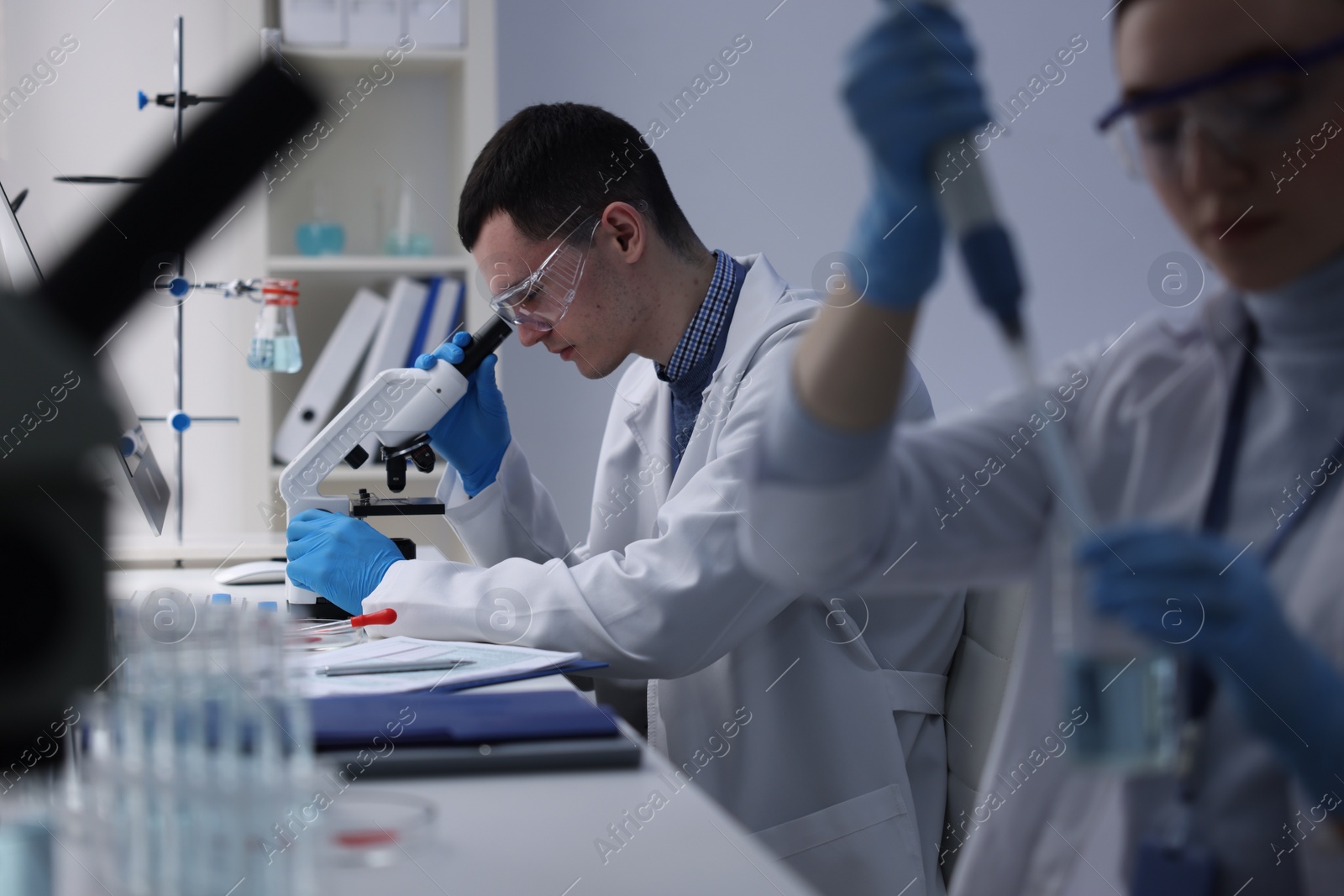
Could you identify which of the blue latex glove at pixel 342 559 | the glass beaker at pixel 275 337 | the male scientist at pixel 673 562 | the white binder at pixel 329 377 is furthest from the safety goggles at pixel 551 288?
the white binder at pixel 329 377

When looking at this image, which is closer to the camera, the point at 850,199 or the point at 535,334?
the point at 535,334

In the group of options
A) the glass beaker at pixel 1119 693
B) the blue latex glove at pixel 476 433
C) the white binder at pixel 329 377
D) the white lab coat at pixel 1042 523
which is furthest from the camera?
the white binder at pixel 329 377

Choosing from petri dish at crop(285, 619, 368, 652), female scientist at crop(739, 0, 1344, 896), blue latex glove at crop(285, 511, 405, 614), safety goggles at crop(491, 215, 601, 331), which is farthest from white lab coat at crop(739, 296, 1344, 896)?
safety goggles at crop(491, 215, 601, 331)

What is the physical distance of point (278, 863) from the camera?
57 cm

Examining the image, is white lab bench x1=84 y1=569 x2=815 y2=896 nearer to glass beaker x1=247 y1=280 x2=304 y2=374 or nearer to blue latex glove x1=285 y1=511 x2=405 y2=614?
blue latex glove x1=285 y1=511 x2=405 y2=614

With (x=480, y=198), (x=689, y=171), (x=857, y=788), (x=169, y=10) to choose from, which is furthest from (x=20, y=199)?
(x=857, y=788)

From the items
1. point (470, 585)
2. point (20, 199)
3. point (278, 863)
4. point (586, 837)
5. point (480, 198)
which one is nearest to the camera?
point (278, 863)

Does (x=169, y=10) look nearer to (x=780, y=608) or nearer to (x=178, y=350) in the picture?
(x=178, y=350)

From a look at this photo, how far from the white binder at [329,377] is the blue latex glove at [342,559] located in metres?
1.29

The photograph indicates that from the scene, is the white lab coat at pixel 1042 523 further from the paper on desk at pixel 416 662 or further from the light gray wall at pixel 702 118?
the light gray wall at pixel 702 118

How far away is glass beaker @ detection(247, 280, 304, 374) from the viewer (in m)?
2.64

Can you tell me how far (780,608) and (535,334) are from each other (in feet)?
2.21

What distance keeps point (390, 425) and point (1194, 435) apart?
1328 mm

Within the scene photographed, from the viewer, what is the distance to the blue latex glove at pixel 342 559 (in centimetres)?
167
